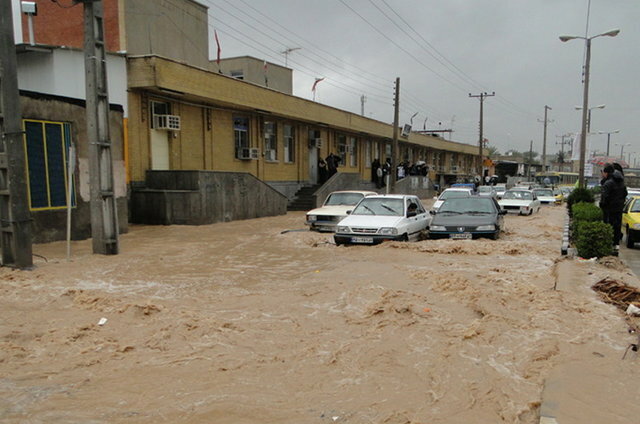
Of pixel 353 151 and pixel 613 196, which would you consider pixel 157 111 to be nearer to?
pixel 613 196

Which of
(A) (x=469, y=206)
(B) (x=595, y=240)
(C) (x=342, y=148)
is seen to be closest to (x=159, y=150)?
(A) (x=469, y=206)

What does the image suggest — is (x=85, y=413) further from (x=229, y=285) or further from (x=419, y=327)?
(x=229, y=285)

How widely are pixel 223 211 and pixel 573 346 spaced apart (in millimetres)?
14211

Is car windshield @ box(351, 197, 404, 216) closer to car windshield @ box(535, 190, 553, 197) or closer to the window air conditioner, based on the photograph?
the window air conditioner

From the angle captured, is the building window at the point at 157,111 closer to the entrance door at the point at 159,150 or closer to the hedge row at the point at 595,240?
the entrance door at the point at 159,150

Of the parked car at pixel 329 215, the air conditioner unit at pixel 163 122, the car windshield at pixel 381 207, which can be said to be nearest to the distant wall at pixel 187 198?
the air conditioner unit at pixel 163 122

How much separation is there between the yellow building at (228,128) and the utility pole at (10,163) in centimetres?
803

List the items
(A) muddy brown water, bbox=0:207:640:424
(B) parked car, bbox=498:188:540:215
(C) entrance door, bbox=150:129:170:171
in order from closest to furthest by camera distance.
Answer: (A) muddy brown water, bbox=0:207:640:424, (C) entrance door, bbox=150:129:170:171, (B) parked car, bbox=498:188:540:215

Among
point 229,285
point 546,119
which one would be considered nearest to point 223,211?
point 229,285

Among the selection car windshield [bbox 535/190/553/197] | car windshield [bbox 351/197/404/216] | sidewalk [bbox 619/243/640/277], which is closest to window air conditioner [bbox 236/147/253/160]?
car windshield [bbox 351/197/404/216]

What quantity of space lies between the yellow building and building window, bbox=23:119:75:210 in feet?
16.1

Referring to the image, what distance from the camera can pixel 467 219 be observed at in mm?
13766

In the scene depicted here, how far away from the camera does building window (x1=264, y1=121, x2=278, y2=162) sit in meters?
24.6

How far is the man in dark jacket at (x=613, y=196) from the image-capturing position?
12523 mm
